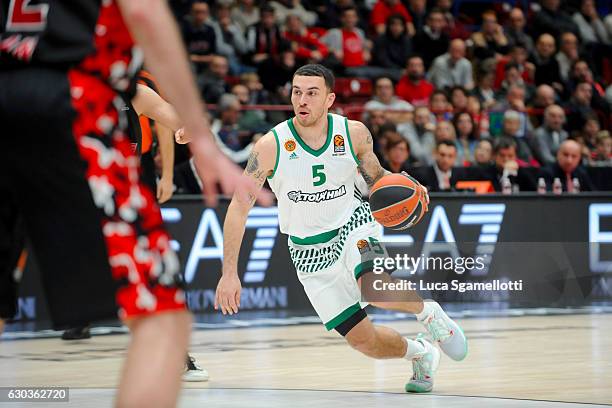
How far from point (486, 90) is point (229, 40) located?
3.76 meters

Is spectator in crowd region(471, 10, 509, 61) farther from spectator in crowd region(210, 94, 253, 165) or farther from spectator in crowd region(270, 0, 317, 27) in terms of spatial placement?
spectator in crowd region(210, 94, 253, 165)

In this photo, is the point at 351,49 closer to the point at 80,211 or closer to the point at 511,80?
the point at 511,80

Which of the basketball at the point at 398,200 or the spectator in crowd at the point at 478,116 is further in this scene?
the spectator in crowd at the point at 478,116

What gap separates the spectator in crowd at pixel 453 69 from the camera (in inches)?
659

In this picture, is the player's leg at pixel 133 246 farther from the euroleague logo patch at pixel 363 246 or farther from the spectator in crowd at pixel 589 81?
the spectator in crowd at pixel 589 81

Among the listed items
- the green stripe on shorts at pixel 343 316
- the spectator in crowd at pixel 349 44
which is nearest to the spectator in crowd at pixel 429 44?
the spectator in crowd at pixel 349 44

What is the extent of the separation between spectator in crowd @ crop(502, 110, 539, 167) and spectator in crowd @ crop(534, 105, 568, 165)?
13cm

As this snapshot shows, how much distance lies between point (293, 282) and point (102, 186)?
28.5 feet

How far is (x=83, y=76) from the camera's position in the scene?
2.91 meters

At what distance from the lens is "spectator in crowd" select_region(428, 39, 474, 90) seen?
1675 cm

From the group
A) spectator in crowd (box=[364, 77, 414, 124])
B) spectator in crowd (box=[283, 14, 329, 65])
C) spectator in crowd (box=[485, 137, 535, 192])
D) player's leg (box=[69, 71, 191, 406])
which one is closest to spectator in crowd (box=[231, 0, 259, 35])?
spectator in crowd (box=[283, 14, 329, 65])

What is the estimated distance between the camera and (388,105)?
1543 cm

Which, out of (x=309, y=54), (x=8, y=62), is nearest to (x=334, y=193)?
(x=8, y=62)

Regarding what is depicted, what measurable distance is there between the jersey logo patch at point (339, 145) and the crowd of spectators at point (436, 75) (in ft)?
17.8
